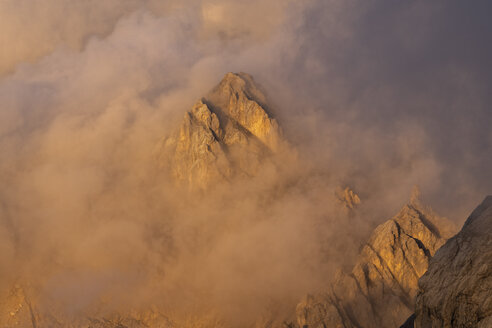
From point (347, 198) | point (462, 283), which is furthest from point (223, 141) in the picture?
point (462, 283)

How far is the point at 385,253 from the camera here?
463 ft

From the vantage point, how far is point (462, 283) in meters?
25.2

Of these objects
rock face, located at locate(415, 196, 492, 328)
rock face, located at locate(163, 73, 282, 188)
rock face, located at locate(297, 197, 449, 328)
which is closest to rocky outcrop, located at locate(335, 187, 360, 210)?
rock face, located at locate(297, 197, 449, 328)

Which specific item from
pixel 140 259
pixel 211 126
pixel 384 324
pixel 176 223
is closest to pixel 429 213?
pixel 384 324

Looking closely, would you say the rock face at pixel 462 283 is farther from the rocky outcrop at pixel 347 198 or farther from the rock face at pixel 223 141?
the rock face at pixel 223 141

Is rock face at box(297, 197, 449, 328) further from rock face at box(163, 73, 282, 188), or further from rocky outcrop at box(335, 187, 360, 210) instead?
rock face at box(163, 73, 282, 188)

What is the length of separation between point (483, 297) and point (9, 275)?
197078 mm

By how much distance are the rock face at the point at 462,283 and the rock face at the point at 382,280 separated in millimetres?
111720

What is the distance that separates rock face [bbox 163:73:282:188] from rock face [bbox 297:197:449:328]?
69287 mm

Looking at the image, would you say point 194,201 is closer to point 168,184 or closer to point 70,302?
point 168,184

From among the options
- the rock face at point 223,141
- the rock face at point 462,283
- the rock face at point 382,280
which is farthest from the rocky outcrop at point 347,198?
the rock face at point 462,283

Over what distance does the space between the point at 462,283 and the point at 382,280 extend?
122558mm

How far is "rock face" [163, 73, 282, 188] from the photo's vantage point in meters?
182

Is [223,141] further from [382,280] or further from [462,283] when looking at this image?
[462,283]
